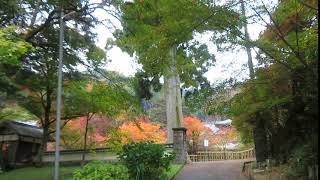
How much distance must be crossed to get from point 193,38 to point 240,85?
7.52 ft

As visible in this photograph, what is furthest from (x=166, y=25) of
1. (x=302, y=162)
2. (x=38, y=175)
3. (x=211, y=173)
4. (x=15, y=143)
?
(x=15, y=143)

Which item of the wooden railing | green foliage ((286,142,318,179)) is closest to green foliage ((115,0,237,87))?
green foliage ((286,142,318,179))

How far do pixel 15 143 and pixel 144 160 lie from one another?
12013 millimetres

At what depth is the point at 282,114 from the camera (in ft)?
53.2

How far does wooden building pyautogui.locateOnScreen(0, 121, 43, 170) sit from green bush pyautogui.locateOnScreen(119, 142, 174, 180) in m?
10.5

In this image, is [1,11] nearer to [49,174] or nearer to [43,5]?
[43,5]

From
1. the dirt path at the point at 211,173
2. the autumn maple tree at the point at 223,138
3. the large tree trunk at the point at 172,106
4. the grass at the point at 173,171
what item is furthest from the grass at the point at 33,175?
the autumn maple tree at the point at 223,138

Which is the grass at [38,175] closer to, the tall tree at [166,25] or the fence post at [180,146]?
the fence post at [180,146]

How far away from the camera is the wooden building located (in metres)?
22.8

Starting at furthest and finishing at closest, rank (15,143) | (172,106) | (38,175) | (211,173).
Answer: (172,106) < (15,143) < (38,175) < (211,173)

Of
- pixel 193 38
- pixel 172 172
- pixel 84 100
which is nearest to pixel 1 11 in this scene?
pixel 84 100

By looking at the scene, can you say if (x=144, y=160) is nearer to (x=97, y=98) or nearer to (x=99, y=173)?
(x=99, y=173)

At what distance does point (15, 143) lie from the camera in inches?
915

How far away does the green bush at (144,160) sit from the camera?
44.4 feet
